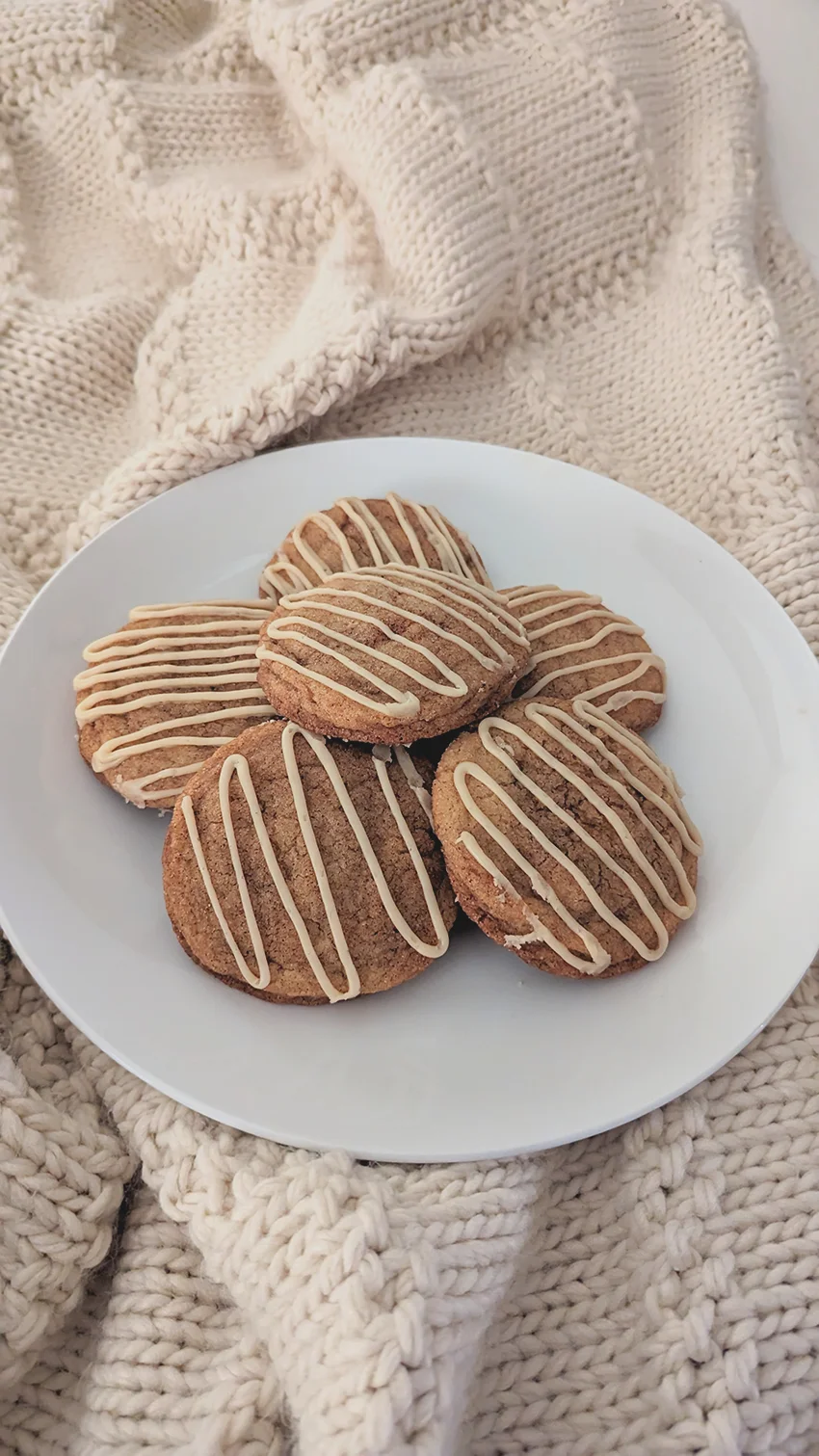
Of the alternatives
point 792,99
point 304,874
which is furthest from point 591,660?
point 792,99

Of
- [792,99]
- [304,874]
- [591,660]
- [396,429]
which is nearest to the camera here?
[304,874]

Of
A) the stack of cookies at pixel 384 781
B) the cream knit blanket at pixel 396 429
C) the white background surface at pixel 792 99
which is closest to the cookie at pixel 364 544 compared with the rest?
the stack of cookies at pixel 384 781

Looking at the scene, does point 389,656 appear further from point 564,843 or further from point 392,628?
point 564,843

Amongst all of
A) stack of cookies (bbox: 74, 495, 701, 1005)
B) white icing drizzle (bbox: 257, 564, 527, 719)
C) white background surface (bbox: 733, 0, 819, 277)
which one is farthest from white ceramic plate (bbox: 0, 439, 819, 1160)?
white background surface (bbox: 733, 0, 819, 277)

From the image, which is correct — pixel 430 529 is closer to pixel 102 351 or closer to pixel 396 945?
pixel 396 945

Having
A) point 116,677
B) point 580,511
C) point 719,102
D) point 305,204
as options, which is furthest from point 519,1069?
point 719,102

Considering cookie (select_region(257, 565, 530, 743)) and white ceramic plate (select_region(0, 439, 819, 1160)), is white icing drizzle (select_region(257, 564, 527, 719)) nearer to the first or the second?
cookie (select_region(257, 565, 530, 743))
